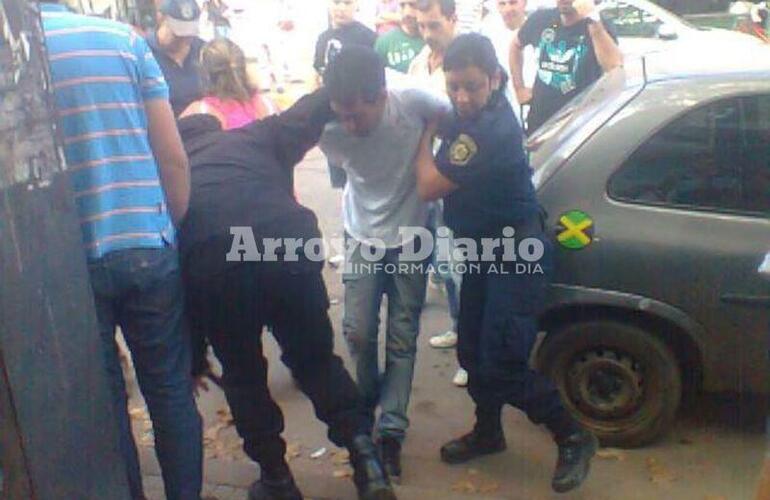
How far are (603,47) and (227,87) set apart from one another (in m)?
2.25

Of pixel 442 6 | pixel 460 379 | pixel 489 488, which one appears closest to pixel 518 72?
pixel 442 6

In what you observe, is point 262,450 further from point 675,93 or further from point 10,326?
point 675,93

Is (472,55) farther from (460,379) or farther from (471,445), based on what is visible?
(460,379)

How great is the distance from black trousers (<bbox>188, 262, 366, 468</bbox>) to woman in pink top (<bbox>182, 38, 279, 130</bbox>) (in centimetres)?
116

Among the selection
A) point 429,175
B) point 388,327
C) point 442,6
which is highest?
point 442,6

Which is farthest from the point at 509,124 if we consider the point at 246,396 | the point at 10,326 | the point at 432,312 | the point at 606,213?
the point at 432,312

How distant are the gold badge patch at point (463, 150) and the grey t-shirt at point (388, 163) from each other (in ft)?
0.83

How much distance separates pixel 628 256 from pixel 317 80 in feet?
9.18

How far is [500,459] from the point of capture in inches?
153

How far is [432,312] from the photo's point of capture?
5527 mm

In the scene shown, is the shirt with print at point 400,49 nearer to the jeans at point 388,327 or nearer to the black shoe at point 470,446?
the jeans at point 388,327

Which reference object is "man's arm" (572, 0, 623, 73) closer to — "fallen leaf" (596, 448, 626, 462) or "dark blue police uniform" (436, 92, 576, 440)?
"dark blue police uniform" (436, 92, 576, 440)

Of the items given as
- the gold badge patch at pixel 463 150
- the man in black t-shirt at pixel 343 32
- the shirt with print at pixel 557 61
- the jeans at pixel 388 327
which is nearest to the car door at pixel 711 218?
the gold badge patch at pixel 463 150

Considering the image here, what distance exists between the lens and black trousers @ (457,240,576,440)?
131 inches
